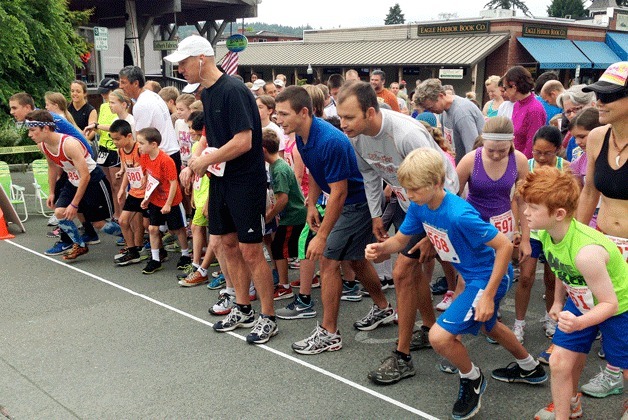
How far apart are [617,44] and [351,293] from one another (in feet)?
121

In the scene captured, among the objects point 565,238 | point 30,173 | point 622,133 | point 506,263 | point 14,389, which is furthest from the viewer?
point 30,173

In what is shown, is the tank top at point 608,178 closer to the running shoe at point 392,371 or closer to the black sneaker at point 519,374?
the black sneaker at point 519,374

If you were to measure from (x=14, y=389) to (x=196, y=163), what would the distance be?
191 centimetres

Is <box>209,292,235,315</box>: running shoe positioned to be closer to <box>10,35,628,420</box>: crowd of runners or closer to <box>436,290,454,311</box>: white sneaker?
<box>10,35,628,420</box>: crowd of runners

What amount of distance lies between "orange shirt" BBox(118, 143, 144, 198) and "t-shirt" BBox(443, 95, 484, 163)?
329cm

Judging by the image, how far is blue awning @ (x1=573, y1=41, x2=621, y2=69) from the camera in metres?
33.6

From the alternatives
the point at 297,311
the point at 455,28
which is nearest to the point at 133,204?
the point at 297,311

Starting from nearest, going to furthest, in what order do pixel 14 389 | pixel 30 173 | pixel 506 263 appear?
pixel 506 263 → pixel 14 389 → pixel 30 173

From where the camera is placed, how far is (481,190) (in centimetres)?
428

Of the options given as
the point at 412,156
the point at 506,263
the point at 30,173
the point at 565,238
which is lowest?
the point at 30,173

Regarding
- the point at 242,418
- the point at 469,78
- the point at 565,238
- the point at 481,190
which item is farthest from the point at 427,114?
the point at 469,78

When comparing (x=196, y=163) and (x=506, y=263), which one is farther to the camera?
(x=196, y=163)

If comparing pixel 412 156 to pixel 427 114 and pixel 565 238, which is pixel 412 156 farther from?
pixel 427 114

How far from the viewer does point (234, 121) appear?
4.34m
